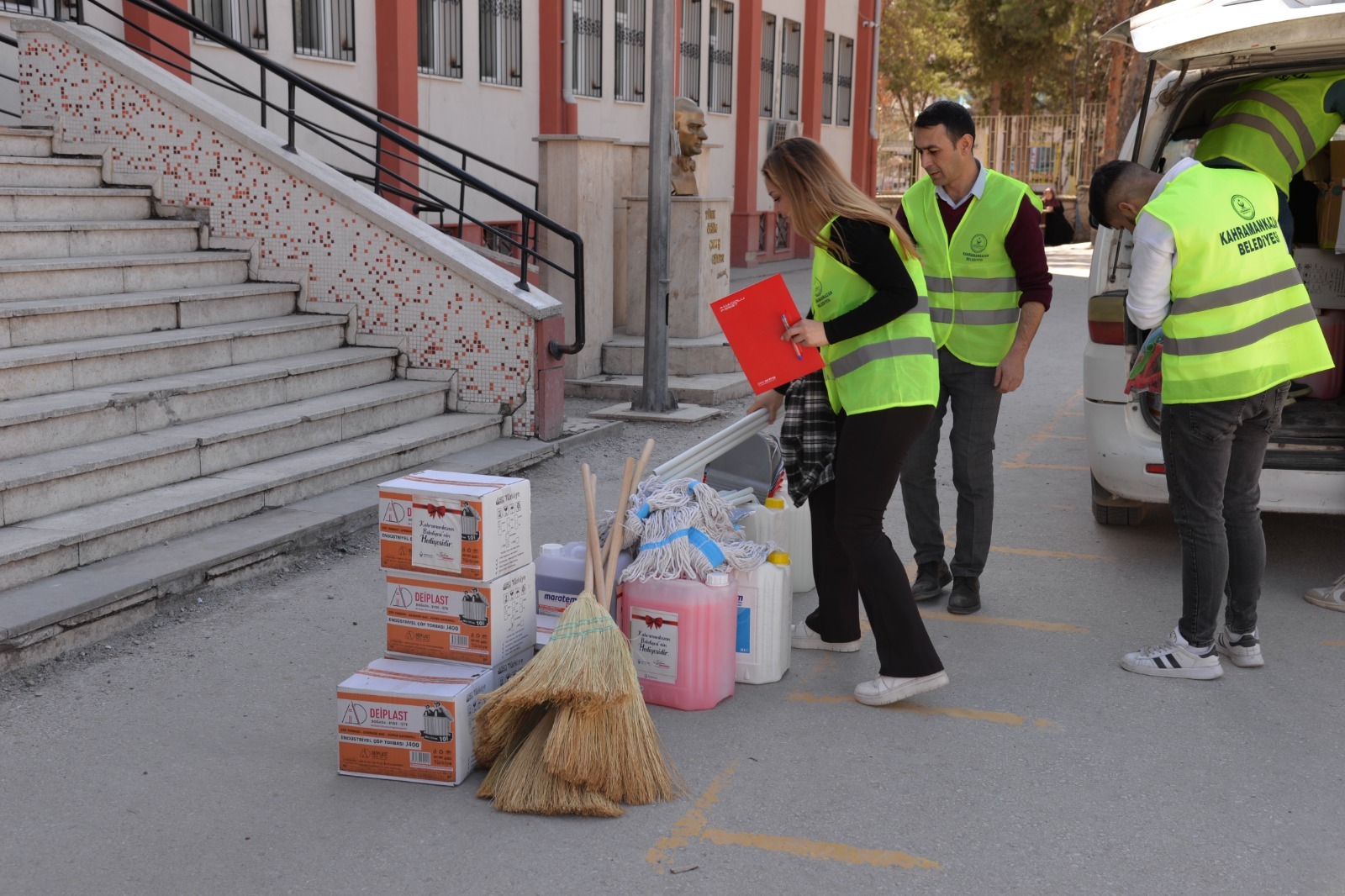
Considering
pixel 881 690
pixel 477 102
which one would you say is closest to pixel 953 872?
pixel 881 690

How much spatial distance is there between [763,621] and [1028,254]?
1734 mm

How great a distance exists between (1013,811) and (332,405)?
4.71 m

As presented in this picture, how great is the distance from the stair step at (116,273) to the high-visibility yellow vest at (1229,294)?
5418 mm

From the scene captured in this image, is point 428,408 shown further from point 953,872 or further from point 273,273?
point 953,872

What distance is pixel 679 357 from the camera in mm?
10859

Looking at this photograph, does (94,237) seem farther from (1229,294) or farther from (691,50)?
(691,50)

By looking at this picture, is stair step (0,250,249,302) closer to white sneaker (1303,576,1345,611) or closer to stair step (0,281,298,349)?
stair step (0,281,298,349)

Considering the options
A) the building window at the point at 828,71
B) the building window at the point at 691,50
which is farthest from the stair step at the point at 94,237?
the building window at the point at 828,71

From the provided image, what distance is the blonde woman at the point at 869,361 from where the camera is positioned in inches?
156

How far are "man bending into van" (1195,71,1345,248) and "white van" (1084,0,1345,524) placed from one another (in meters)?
0.17

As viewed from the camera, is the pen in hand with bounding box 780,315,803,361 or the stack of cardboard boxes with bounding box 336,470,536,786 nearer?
the stack of cardboard boxes with bounding box 336,470,536,786

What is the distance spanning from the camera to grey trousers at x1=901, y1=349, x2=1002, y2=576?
5043mm

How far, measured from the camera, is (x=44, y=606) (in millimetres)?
4590

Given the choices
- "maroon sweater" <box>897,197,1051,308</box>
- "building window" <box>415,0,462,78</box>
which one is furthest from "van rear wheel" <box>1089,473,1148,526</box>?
"building window" <box>415,0,462,78</box>
